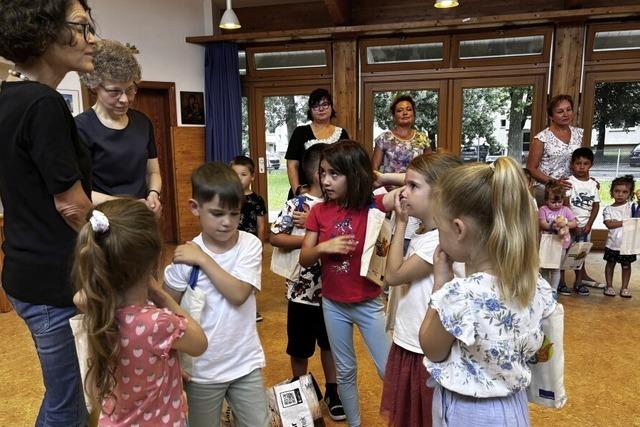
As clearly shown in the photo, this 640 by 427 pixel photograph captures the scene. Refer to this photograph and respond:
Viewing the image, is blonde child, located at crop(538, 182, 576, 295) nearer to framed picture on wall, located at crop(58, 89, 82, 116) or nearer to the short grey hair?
the short grey hair

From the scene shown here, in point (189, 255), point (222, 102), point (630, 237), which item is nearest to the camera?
point (189, 255)

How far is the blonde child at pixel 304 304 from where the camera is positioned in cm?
191

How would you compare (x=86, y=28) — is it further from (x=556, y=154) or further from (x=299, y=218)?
(x=556, y=154)

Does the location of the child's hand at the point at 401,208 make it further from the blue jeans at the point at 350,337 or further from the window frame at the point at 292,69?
the window frame at the point at 292,69

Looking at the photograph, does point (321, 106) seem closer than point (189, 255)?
No

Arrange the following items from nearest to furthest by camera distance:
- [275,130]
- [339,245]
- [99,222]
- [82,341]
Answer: [99,222], [82,341], [339,245], [275,130]

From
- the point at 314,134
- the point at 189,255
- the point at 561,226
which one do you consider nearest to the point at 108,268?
the point at 189,255

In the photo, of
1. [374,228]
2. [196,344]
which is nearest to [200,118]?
[374,228]

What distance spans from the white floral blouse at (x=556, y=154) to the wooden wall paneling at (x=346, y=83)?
2.29m

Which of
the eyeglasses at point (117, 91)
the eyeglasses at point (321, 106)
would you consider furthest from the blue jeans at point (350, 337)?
the eyeglasses at point (321, 106)

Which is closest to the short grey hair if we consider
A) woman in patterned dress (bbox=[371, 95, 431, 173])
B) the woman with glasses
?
the woman with glasses

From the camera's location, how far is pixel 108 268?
0.93 meters

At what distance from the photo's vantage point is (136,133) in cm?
180

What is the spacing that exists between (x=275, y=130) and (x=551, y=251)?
145 inches
